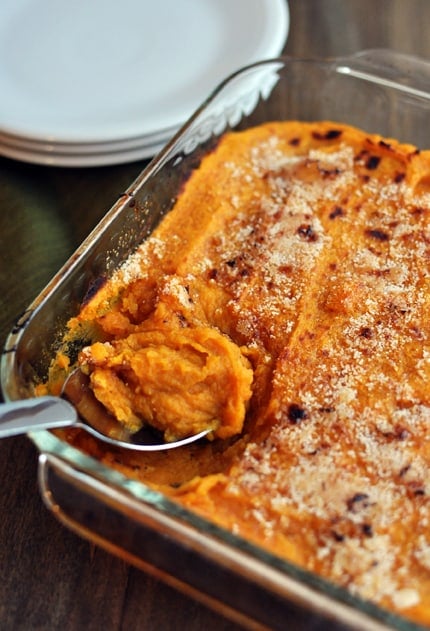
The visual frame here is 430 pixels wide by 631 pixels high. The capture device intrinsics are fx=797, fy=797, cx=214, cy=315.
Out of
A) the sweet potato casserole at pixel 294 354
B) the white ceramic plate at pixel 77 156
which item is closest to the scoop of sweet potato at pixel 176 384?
the sweet potato casserole at pixel 294 354

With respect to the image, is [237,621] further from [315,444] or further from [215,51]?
[215,51]

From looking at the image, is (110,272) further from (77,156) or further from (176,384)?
(77,156)

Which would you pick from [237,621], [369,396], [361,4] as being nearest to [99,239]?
[369,396]

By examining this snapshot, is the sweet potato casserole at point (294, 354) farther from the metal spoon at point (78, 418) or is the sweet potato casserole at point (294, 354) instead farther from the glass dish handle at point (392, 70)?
the glass dish handle at point (392, 70)

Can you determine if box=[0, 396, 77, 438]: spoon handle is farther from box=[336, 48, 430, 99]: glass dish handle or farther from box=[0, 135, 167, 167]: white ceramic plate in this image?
box=[336, 48, 430, 99]: glass dish handle

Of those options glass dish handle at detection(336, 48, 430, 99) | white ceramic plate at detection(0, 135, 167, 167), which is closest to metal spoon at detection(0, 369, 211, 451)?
white ceramic plate at detection(0, 135, 167, 167)

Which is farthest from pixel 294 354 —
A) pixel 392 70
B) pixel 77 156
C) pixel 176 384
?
pixel 392 70
